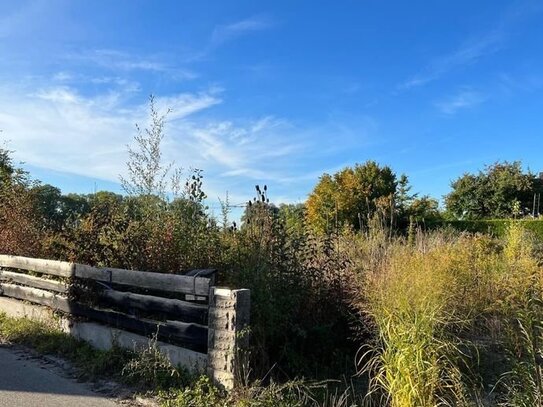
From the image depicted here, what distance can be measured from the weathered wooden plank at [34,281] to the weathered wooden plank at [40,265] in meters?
0.12

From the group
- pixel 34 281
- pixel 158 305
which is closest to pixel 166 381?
pixel 158 305

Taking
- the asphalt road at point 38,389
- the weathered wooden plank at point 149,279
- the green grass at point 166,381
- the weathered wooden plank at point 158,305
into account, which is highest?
the weathered wooden plank at point 149,279

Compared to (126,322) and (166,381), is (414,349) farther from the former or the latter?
(126,322)

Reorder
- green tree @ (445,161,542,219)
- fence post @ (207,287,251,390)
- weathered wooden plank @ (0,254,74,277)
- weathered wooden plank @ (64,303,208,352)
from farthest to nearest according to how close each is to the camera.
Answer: green tree @ (445,161,542,219)
weathered wooden plank @ (0,254,74,277)
weathered wooden plank @ (64,303,208,352)
fence post @ (207,287,251,390)

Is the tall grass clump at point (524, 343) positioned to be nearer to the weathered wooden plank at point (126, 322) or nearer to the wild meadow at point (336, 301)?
the wild meadow at point (336, 301)

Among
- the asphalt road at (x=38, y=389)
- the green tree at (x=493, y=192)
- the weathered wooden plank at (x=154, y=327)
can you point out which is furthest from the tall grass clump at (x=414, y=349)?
the green tree at (x=493, y=192)

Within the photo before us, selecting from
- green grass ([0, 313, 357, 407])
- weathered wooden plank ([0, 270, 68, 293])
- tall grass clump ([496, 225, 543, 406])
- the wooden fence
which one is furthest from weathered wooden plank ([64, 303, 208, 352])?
tall grass clump ([496, 225, 543, 406])

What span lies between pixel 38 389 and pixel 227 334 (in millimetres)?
2055

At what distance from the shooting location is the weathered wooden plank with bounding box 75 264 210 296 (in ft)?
16.4

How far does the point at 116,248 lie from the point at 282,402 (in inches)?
140

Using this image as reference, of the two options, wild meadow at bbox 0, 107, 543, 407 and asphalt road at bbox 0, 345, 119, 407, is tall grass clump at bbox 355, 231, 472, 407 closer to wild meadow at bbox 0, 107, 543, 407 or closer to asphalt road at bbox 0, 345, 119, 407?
wild meadow at bbox 0, 107, 543, 407

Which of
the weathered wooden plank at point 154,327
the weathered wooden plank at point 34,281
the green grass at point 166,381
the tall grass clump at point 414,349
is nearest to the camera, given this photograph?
the tall grass clump at point 414,349

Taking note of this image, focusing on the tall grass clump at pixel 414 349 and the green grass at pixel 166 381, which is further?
the green grass at pixel 166 381

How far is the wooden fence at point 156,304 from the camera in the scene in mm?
4578
